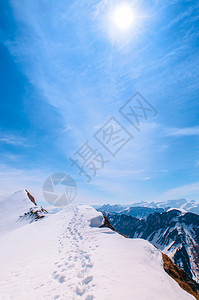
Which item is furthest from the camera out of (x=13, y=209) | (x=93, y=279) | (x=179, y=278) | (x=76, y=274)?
(x=13, y=209)

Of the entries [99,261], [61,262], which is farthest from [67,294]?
[61,262]

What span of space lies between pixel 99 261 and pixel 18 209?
4620 centimetres

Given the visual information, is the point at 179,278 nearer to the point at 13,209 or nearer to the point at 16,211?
the point at 16,211

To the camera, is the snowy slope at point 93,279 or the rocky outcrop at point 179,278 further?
the rocky outcrop at point 179,278

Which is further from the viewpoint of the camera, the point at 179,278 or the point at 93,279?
the point at 179,278

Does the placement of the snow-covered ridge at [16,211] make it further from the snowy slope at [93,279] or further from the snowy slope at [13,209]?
the snowy slope at [93,279]

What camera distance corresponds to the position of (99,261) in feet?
28.6

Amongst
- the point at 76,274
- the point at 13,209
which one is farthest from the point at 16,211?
the point at 76,274

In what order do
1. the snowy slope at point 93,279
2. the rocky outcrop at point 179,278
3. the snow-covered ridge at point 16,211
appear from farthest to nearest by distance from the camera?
the snow-covered ridge at point 16,211
the rocky outcrop at point 179,278
the snowy slope at point 93,279

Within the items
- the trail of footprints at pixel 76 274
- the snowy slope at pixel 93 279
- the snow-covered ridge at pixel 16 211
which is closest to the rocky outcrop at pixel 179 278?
the snowy slope at pixel 93 279

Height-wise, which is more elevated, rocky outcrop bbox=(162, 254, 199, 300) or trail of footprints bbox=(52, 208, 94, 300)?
trail of footprints bbox=(52, 208, 94, 300)

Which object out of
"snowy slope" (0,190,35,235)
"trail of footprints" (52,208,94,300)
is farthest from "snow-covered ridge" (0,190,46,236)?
"trail of footprints" (52,208,94,300)

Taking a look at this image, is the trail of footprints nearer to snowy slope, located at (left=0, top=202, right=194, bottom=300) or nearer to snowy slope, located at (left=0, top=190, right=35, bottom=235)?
snowy slope, located at (left=0, top=202, right=194, bottom=300)

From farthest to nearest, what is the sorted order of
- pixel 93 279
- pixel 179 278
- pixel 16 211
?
pixel 16 211, pixel 179 278, pixel 93 279
